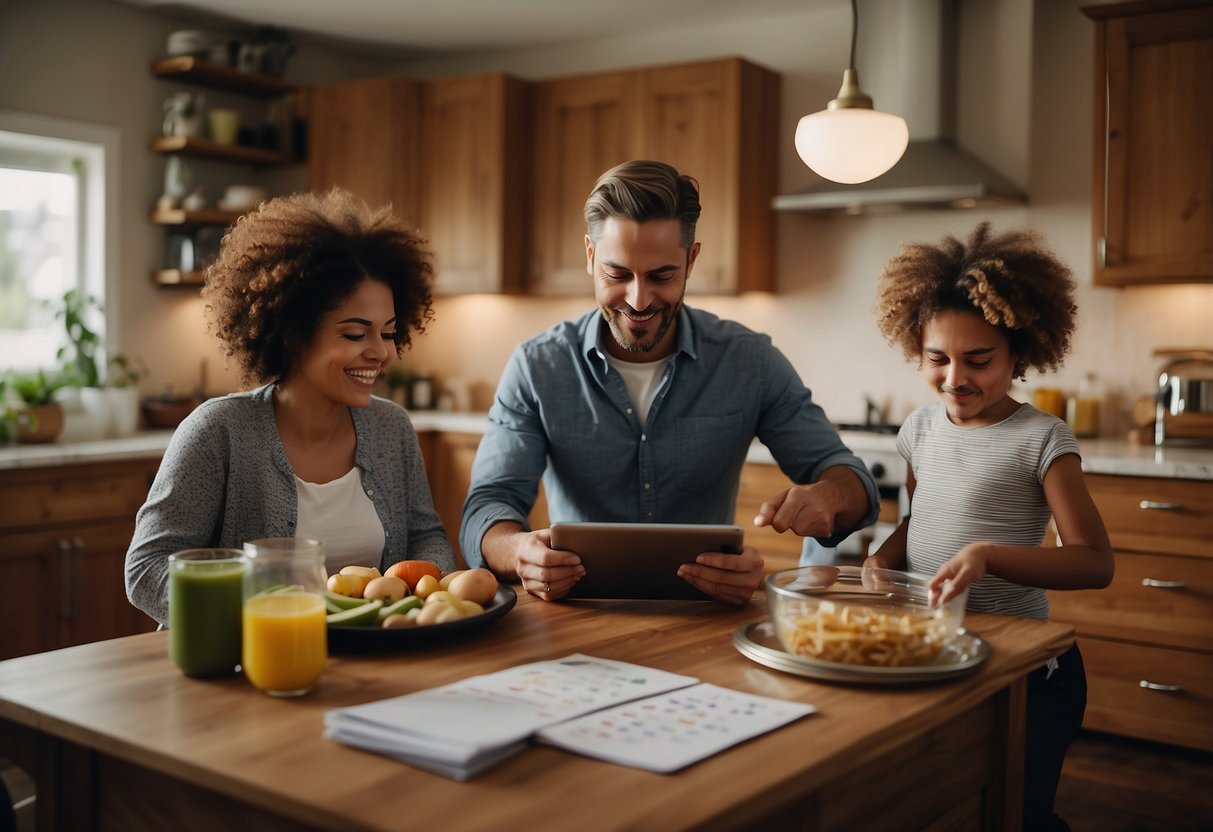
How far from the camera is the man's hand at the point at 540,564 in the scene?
1.77 metres

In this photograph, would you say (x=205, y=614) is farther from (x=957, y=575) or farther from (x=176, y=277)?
(x=176, y=277)

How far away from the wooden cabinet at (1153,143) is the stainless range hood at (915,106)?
36 cm

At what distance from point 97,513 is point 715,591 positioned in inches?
107

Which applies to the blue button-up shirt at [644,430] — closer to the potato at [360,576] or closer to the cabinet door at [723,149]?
the potato at [360,576]

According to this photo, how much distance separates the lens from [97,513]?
3.78 meters

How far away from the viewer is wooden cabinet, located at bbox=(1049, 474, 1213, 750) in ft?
10.8

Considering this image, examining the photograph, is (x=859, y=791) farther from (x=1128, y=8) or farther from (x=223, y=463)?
(x=1128, y=8)

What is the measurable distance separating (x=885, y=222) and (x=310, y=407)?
2820 mm

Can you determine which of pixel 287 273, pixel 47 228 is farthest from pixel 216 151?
pixel 287 273

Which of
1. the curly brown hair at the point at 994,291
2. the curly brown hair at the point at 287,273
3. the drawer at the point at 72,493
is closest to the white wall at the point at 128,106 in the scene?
the drawer at the point at 72,493

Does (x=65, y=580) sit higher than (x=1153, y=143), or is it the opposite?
(x=1153, y=143)

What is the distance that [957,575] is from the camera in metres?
1.51

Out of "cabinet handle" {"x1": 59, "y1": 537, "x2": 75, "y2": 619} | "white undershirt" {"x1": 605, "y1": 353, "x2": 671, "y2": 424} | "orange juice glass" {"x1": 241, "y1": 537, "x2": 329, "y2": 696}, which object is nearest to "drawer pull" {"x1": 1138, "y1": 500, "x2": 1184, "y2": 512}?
"white undershirt" {"x1": 605, "y1": 353, "x2": 671, "y2": 424}

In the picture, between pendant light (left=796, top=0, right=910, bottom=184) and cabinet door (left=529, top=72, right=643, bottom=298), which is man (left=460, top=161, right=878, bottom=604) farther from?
cabinet door (left=529, top=72, right=643, bottom=298)
